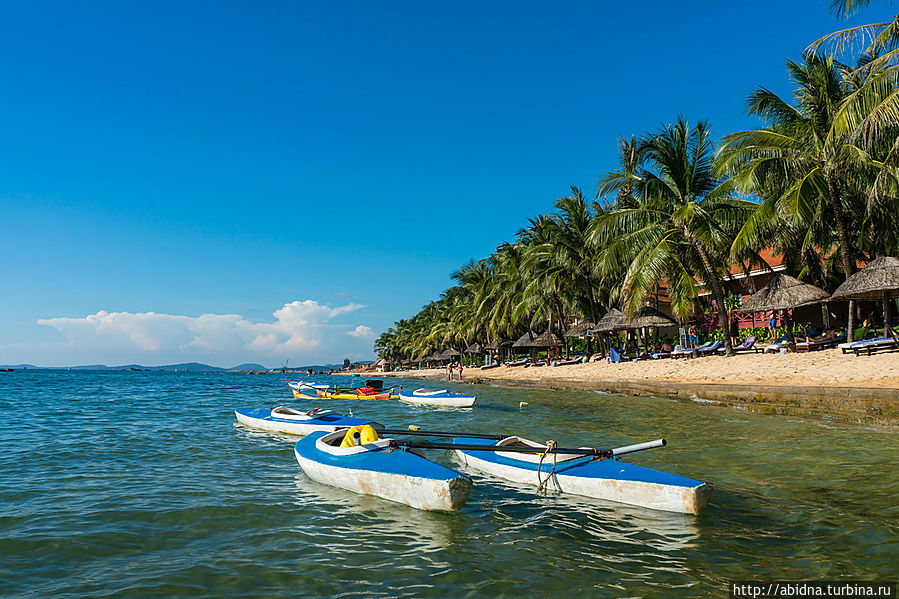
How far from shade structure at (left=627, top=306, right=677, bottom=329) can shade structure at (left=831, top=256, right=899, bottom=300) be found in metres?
10.3

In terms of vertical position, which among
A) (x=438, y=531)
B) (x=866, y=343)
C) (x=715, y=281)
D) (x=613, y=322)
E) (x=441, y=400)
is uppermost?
(x=715, y=281)

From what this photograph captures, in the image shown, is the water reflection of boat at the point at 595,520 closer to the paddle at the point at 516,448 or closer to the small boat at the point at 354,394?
the paddle at the point at 516,448

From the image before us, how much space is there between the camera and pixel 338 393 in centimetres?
2777

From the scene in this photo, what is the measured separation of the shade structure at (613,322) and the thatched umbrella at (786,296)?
7.37 meters

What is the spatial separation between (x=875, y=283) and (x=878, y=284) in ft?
0.48

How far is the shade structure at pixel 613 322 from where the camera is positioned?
1216 inches

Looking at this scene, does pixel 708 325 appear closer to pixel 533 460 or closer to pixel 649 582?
pixel 533 460

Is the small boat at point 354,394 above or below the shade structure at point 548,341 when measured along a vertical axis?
below

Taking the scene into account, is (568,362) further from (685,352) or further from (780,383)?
(780,383)

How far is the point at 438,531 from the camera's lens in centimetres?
652

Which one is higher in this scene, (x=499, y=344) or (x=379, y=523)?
(x=499, y=344)

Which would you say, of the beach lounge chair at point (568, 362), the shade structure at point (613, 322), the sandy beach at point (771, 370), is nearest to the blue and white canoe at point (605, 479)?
the sandy beach at point (771, 370)

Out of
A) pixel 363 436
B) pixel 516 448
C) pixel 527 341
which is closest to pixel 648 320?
pixel 527 341

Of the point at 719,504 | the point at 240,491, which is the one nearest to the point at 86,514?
the point at 240,491
